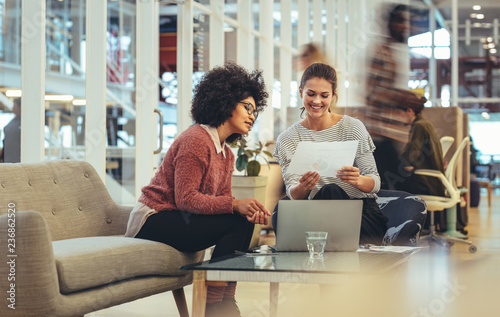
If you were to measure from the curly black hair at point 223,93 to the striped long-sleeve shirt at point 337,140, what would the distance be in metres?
0.20

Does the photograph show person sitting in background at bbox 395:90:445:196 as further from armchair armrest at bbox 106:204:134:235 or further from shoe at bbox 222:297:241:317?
shoe at bbox 222:297:241:317

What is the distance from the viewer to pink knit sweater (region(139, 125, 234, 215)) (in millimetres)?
2496

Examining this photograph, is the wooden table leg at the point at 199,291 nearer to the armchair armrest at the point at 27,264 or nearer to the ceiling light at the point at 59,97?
the armchair armrest at the point at 27,264

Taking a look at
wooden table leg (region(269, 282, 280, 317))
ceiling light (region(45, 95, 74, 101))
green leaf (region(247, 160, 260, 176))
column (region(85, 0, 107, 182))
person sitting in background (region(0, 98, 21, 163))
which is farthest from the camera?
green leaf (region(247, 160, 260, 176))

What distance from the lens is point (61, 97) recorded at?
16.4ft

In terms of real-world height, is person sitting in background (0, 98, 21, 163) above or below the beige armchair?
above

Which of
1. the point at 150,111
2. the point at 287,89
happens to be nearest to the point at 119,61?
the point at 150,111

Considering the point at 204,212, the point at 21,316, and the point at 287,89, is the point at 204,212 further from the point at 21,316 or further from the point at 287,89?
the point at 287,89

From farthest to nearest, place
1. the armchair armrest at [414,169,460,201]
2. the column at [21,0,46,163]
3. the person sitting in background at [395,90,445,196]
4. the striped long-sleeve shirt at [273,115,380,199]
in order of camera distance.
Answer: the armchair armrest at [414,169,460,201], the person sitting in background at [395,90,445,196], the column at [21,0,46,163], the striped long-sleeve shirt at [273,115,380,199]

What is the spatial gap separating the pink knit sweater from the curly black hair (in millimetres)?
91

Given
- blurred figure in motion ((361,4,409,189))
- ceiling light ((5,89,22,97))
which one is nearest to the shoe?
blurred figure in motion ((361,4,409,189))

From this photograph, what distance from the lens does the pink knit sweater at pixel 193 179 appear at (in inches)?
98.3

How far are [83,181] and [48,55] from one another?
267cm

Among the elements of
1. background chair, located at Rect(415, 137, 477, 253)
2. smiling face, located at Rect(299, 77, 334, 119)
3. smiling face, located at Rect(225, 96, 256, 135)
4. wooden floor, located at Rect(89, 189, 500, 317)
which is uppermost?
smiling face, located at Rect(299, 77, 334, 119)
